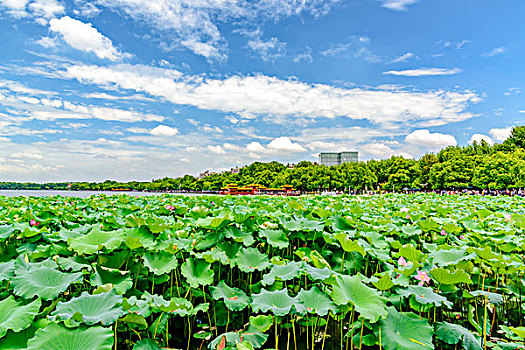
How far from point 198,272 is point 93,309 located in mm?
1092

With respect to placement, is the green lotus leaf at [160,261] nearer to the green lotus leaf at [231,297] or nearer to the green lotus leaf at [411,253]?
the green lotus leaf at [231,297]

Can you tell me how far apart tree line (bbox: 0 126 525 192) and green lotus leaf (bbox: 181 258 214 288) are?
50.2 m

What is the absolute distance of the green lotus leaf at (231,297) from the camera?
8.31ft

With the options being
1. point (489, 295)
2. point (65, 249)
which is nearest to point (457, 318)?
point (489, 295)

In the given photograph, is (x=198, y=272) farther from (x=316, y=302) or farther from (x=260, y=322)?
(x=316, y=302)

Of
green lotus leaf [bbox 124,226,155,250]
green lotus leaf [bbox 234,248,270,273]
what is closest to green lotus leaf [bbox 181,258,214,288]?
green lotus leaf [bbox 234,248,270,273]

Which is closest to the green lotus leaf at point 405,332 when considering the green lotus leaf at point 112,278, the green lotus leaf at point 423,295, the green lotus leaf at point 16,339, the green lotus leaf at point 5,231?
the green lotus leaf at point 423,295

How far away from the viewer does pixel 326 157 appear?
126562 millimetres

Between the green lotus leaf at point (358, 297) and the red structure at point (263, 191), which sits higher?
the green lotus leaf at point (358, 297)

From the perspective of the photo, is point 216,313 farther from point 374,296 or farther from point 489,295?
point 489,295

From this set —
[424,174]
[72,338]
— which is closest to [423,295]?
[72,338]

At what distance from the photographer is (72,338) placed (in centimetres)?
158

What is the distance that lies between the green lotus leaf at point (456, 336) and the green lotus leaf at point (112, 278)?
250 cm

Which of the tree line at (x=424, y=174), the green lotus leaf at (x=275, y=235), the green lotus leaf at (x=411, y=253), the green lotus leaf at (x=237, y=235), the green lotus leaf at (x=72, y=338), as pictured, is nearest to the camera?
the green lotus leaf at (x=72, y=338)
